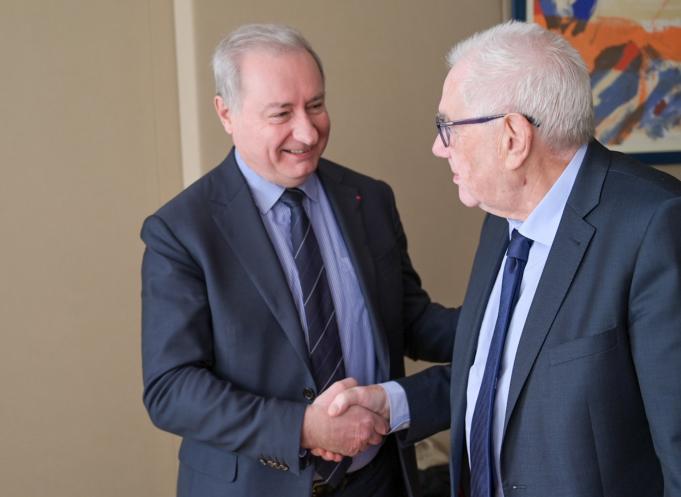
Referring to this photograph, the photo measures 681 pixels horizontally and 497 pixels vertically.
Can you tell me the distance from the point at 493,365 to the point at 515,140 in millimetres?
444

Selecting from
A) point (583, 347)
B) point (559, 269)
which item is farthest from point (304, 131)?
point (583, 347)

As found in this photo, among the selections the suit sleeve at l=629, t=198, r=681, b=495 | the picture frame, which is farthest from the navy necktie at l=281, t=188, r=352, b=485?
the picture frame

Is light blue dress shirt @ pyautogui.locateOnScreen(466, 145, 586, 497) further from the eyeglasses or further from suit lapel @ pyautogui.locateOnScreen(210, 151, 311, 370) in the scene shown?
suit lapel @ pyautogui.locateOnScreen(210, 151, 311, 370)

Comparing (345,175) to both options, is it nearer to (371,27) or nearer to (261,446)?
(261,446)

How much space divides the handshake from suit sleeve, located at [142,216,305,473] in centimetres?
4

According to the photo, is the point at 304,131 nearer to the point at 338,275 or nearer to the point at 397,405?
the point at 338,275

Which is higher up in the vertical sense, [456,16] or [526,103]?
[456,16]

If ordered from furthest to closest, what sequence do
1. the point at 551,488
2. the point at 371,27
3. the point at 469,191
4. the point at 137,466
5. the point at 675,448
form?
the point at 371,27, the point at 137,466, the point at 469,191, the point at 551,488, the point at 675,448

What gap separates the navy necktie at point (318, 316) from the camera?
194cm

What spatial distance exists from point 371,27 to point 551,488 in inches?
84.0

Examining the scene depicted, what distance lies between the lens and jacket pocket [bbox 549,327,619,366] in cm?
140

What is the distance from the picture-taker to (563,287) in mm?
1467

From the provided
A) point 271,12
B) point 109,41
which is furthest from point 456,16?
point 109,41

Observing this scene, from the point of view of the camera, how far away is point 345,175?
7.30 ft
